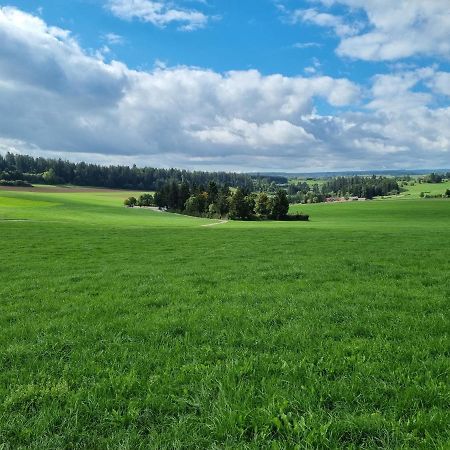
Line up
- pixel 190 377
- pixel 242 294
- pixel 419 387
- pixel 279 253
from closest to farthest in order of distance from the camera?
pixel 419 387 → pixel 190 377 → pixel 242 294 → pixel 279 253

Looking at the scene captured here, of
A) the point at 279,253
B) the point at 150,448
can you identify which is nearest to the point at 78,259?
the point at 279,253

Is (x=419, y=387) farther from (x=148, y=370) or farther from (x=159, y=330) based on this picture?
(x=159, y=330)

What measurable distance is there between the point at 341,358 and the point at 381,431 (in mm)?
1933

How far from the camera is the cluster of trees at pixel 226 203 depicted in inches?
4235

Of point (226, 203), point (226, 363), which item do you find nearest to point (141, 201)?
point (226, 203)

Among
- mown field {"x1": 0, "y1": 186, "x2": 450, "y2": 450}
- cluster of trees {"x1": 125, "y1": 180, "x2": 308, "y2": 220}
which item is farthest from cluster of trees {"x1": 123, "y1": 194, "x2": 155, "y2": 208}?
mown field {"x1": 0, "y1": 186, "x2": 450, "y2": 450}

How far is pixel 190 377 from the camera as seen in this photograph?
19.5ft

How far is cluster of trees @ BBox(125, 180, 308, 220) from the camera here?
108 m

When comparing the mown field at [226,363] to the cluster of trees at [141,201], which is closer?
the mown field at [226,363]

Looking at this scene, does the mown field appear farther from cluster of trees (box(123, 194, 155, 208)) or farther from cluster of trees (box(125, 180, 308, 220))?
cluster of trees (box(123, 194, 155, 208))

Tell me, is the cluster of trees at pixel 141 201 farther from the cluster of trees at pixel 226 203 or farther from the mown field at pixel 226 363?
the mown field at pixel 226 363

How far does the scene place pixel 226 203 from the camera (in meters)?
113

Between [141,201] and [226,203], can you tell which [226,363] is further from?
[141,201]

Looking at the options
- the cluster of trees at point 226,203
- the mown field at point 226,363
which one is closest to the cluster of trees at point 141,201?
the cluster of trees at point 226,203
